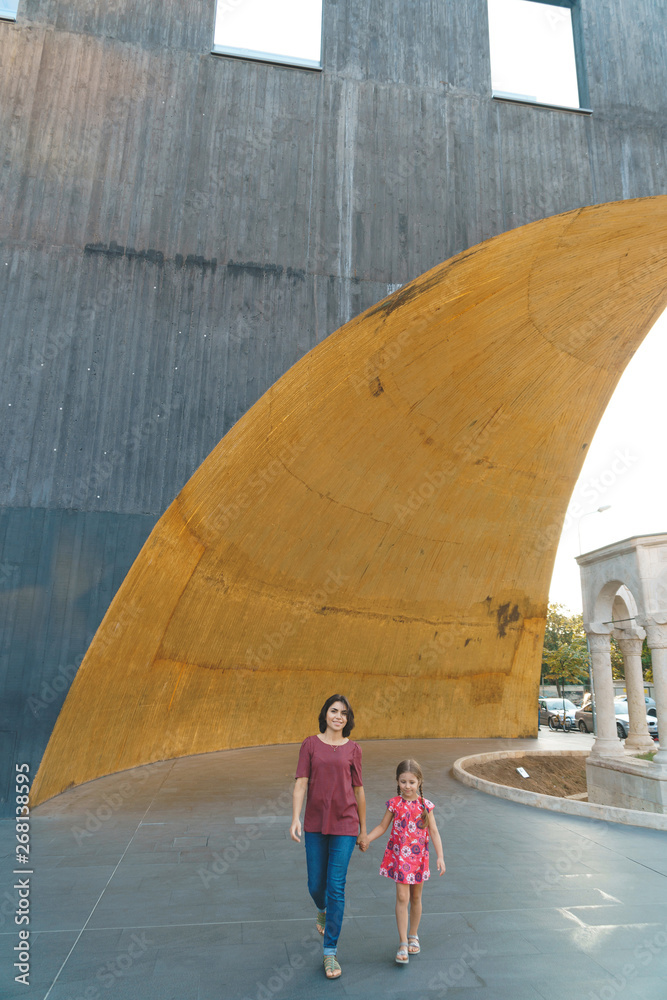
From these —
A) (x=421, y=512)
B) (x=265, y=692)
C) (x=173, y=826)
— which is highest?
(x=421, y=512)

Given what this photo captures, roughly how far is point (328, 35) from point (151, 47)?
7.88 feet

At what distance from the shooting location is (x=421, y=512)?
13.2 m

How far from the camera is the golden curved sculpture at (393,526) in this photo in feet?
27.4

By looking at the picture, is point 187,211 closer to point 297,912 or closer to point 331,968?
point 297,912

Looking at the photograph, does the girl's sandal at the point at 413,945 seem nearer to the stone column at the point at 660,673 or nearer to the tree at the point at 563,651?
the stone column at the point at 660,673

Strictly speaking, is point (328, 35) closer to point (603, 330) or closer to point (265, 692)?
point (603, 330)

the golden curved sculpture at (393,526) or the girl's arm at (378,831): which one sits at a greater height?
the golden curved sculpture at (393,526)

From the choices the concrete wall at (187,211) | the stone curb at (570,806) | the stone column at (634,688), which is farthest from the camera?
the stone column at (634,688)

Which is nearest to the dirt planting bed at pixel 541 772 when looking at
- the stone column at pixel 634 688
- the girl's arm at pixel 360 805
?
the stone column at pixel 634 688

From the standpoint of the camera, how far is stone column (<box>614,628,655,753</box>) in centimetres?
1170

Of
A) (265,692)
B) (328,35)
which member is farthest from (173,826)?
(328,35)

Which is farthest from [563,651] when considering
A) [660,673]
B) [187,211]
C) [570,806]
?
[187,211]

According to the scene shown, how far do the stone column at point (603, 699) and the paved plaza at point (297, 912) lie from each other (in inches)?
179

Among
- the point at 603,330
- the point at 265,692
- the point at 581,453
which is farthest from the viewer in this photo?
the point at 581,453
